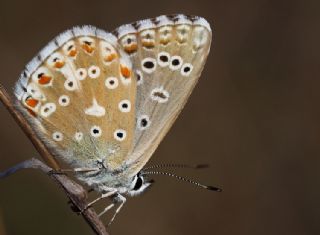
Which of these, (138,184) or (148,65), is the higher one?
(148,65)

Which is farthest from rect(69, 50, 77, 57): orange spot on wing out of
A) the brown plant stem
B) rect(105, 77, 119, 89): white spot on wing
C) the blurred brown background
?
the blurred brown background

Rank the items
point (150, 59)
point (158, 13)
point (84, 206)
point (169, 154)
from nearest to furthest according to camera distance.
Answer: point (84, 206) → point (150, 59) → point (169, 154) → point (158, 13)

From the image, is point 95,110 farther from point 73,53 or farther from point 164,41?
point 164,41

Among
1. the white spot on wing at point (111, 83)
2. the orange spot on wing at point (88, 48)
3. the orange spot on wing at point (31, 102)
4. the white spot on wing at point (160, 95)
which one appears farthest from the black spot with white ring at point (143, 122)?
the orange spot on wing at point (31, 102)

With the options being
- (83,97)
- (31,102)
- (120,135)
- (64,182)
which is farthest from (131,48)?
(64,182)

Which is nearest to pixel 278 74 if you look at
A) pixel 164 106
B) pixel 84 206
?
pixel 164 106

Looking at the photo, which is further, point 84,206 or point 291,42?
point 291,42

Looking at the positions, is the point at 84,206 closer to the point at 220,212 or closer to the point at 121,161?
the point at 121,161
